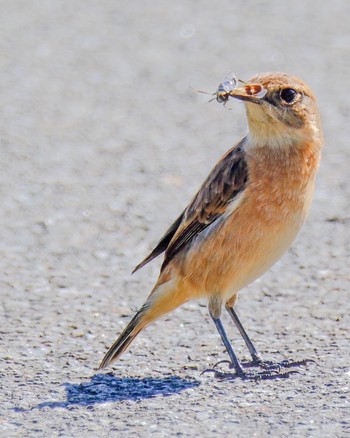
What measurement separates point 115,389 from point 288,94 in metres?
1.99

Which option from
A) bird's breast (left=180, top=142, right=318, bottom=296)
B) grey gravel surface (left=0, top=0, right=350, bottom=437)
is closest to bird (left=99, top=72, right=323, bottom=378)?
bird's breast (left=180, top=142, right=318, bottom=296)

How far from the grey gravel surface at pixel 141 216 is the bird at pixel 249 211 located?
416 mm

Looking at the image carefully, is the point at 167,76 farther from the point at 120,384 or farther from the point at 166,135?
the point at 120,384

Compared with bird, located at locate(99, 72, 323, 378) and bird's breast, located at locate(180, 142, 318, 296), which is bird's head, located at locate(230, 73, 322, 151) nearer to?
bird, located at locate(99, 72, 323, 378)

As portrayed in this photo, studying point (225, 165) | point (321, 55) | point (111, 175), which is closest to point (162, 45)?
point (321, 55)

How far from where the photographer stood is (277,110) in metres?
6.95

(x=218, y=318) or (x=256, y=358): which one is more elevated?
(x=218, y=318)

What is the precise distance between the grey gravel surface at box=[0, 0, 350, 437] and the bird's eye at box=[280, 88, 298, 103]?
1.52m

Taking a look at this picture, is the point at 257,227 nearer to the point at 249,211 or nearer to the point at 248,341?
the point at 249,211

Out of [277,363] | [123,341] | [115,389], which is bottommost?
[115,389]

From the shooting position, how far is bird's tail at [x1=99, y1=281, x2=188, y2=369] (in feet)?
22.6


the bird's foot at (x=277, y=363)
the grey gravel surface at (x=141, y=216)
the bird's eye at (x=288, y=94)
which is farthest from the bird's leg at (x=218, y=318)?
the bird's eye at (x=288, y=94)

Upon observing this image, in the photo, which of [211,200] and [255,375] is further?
[211,200]

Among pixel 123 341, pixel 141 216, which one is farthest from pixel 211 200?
pixel 141 216
